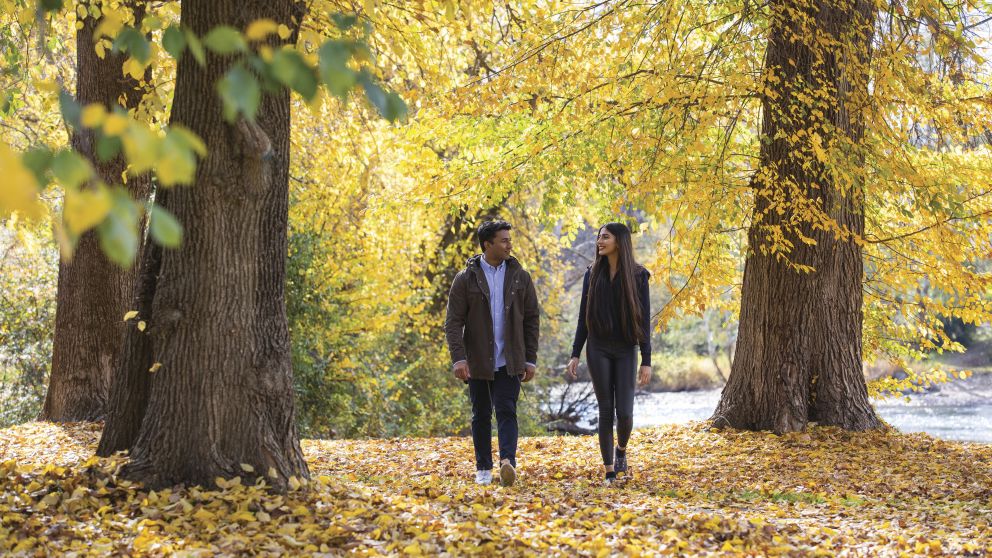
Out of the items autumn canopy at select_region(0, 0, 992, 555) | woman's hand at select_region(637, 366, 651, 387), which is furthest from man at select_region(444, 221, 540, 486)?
woman's hand at select_region(637, 366, 651, 387)

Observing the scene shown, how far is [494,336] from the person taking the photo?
6215mm

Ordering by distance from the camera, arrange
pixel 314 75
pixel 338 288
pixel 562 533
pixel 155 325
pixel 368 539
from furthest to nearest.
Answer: pixel 338 288 → pixel 155 325 → pixel 562 533 → pixel 368 539 → pixel 314 75

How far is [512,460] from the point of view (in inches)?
246

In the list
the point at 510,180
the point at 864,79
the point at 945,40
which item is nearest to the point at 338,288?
the point at 510,180

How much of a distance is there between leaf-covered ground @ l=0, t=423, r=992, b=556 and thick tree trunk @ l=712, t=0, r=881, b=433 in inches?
50.3

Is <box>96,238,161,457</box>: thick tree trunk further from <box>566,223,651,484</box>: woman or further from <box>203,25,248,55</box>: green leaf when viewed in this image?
<box>203,25,248,55</box>: green leaf

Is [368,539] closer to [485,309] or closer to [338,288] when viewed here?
[485,309]

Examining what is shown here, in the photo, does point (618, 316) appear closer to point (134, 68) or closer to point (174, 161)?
point (134, 68)

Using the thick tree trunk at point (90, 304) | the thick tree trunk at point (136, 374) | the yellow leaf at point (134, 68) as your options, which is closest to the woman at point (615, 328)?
the thick tree trunk at point (136, 374)

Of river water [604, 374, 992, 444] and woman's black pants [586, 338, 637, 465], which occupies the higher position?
woman's black pants [586, 338, 637, 465]

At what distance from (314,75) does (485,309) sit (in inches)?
160

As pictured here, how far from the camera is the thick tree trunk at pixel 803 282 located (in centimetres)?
848

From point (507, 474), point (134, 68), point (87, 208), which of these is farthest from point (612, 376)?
point (87, 208)

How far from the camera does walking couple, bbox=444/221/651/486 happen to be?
244 inches
